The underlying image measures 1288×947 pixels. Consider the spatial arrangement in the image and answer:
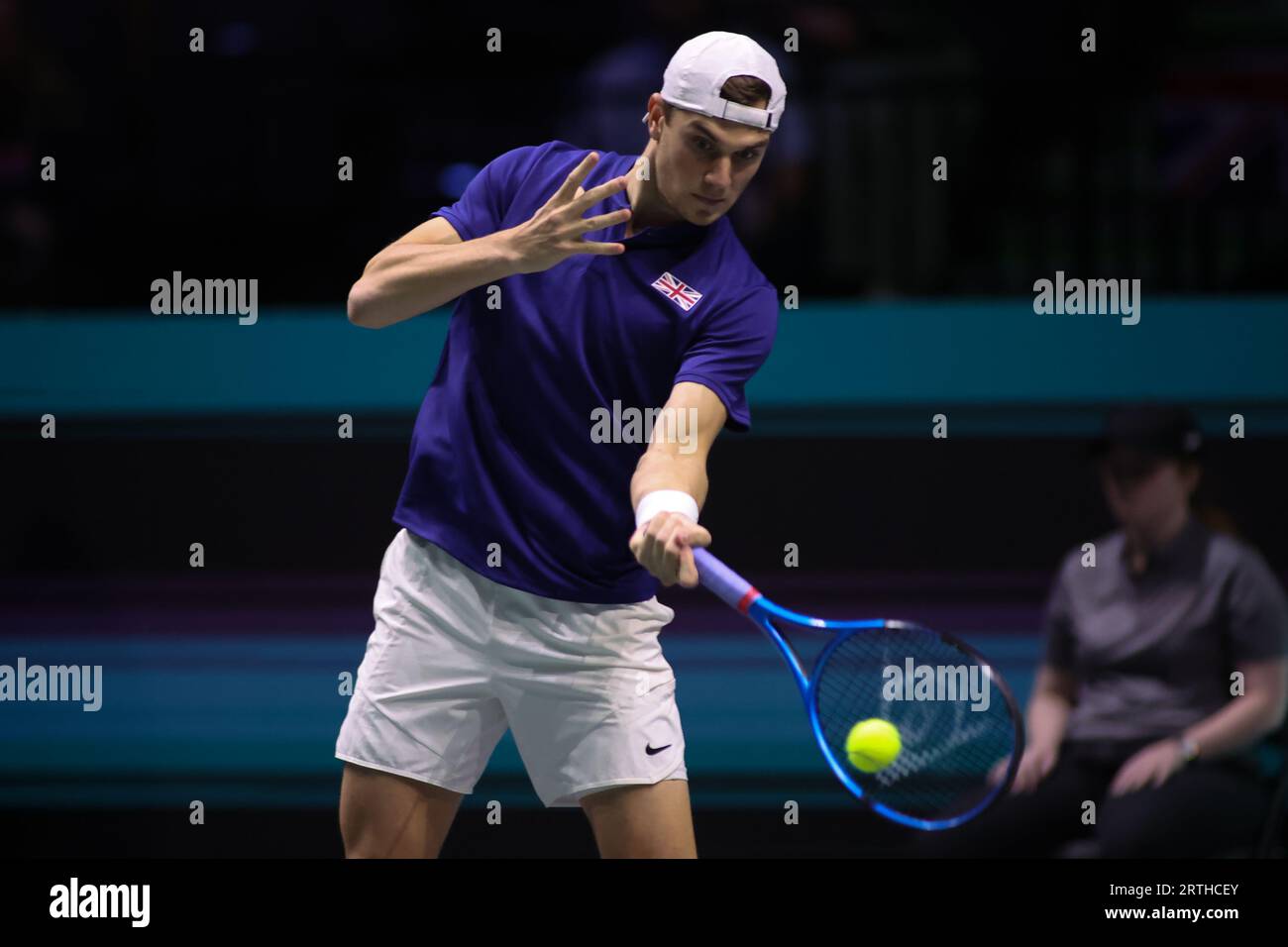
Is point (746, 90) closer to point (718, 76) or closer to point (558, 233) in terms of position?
point (718, 76)

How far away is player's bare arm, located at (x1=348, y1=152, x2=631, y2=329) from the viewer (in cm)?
248

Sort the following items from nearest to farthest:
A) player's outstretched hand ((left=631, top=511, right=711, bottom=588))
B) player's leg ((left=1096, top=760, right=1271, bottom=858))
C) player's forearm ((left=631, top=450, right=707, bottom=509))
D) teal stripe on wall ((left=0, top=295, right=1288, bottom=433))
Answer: player's outstretched hand ((left=631, top=511, right=711, bottom=588)) < player's forearm ((left=631, top=450, right=707, bottom=509)) < player's leg ((left=1096, top=760, right=1271, bottom=858)) < teal stripe on wall ((left=0, top=295, right=1288, bottom=433))

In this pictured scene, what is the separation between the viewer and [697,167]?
8.42ft

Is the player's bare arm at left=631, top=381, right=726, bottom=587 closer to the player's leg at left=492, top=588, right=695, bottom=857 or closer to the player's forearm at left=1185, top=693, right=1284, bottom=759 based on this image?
the player's leg at left=492, top=588, right=695, bottom=857

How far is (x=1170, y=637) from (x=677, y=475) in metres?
1.58

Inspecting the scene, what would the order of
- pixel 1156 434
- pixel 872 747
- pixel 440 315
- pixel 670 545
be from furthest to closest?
pixel 440 315 < pixel 1156 434 < pixel 872 747 < pixel 670 545

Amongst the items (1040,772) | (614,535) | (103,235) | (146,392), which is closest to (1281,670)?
(1040,772)

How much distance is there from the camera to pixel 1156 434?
3760mm

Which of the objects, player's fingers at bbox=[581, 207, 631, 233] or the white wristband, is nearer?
the white wristband

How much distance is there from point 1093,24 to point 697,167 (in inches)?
103

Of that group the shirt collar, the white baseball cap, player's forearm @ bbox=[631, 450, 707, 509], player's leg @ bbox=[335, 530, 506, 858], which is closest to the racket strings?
player's forearm @ bbox=[631, 450, 707, 509]

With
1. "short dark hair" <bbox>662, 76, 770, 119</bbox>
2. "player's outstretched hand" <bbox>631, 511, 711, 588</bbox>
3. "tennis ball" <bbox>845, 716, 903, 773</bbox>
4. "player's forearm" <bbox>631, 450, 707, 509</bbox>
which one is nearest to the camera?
"player's outstretched hand" <bbox>631, 511, 711, 588</bbox>

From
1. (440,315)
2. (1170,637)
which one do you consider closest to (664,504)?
(1170,637)

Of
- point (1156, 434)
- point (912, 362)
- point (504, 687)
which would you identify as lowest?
point (504, 687)
